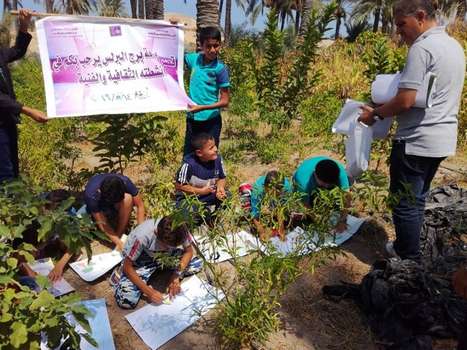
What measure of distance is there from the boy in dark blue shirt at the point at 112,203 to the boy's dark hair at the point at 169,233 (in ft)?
2.47

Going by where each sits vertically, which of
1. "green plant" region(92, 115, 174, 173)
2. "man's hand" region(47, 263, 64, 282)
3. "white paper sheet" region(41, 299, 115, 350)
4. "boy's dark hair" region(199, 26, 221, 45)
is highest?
"boy's dark hair" region(199, 26, 221, 45)

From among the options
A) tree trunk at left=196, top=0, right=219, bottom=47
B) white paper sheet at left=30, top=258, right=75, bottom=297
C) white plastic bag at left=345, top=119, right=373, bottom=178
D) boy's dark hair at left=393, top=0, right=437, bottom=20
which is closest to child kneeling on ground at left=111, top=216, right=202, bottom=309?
white paper sheet at left=30, top=258, right=75, bottom=297

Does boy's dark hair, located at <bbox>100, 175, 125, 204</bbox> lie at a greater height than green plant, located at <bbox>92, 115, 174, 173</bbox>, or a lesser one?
lesser

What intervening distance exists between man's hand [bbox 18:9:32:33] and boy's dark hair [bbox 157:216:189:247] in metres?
1.74

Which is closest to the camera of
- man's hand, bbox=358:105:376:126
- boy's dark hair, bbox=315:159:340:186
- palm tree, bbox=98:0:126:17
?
man's hand, bbox=358:105:376:126

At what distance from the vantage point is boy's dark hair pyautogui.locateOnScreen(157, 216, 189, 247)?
8.38 feet

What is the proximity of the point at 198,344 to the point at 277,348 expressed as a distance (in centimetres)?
46

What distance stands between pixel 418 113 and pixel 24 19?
2.73 metres

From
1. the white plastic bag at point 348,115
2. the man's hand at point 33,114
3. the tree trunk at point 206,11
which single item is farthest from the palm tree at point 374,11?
the man's hand at point 33,114

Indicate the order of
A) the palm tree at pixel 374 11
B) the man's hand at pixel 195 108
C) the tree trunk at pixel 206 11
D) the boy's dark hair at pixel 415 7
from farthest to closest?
the palm tree at pixel 374 11 → the tree trunk at pixel 206 11 → the man's hand at pixel 195 108 → the boy's dark hair at pixel 415 7

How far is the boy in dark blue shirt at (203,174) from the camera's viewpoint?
3387mm

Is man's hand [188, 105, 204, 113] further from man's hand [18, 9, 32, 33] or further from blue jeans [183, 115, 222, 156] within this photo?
man's hand [18, 9, 32, 33]

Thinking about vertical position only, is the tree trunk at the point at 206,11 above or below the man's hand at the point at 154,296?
above

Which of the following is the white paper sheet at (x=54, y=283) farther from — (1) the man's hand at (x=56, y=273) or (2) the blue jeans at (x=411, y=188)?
(2) the blue jeans at (x=411, y=188)
